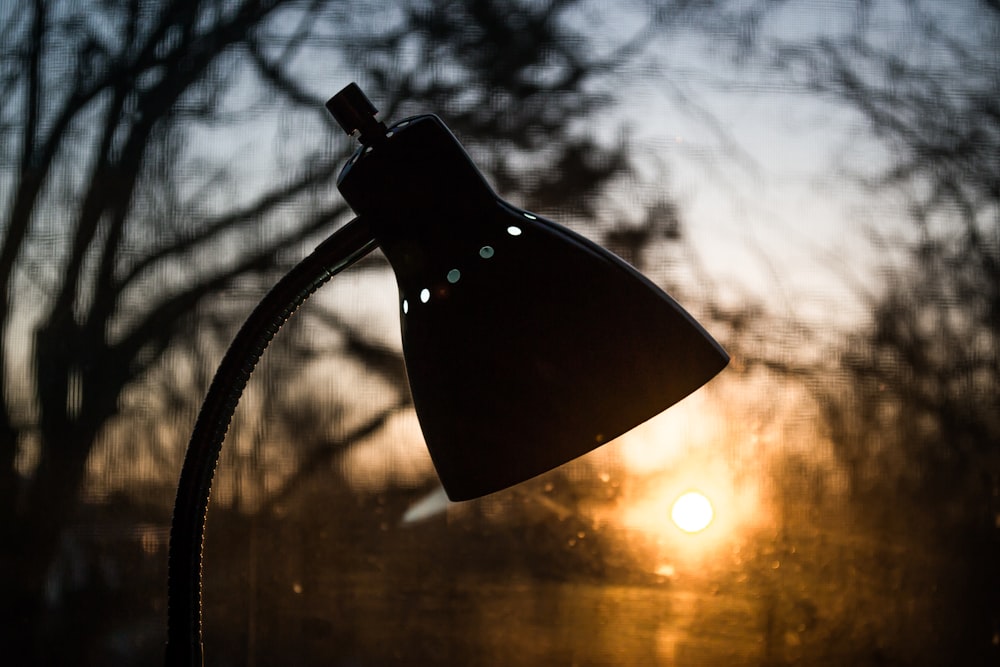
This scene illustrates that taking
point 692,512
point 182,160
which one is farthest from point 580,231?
point 182,160

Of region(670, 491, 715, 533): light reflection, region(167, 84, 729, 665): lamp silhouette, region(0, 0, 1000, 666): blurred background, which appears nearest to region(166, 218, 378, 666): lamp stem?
region(167, 84, 729, 665): lamp silhouette

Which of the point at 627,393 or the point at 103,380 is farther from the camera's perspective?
the point at 103,380

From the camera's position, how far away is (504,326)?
0.43 meters

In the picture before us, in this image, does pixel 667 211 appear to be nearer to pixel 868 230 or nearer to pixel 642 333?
pixel 868 230

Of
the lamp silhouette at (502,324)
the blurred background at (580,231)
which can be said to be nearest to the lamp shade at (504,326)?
the lamp silhouette at (502,324)

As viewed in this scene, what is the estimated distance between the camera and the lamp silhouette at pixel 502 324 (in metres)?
0.42

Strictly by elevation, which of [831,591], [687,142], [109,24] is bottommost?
Answer: [831,591]

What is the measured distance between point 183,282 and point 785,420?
73cm

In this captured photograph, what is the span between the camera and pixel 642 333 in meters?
0.43

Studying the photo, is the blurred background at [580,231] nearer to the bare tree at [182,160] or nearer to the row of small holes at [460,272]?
the bare tree at [182,160]

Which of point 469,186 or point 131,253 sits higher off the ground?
point 131,253

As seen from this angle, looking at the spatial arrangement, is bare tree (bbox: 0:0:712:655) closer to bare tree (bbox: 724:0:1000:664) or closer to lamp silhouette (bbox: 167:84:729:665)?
bare tree (bbox: 724:0:1000:664)

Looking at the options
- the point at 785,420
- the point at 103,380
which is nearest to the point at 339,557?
the point at 103,380

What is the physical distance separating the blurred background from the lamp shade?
522mm
